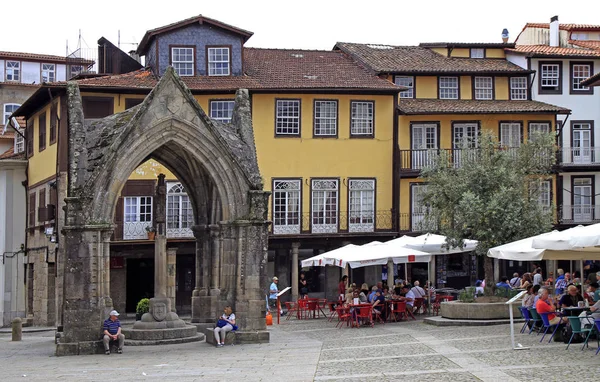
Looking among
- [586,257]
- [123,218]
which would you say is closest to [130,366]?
[586,257]

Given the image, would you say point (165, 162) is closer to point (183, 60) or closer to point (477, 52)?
point (183, 60)

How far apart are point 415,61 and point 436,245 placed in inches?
798

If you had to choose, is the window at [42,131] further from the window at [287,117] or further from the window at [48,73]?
the window at [48,73]

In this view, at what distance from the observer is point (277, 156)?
44500 mm

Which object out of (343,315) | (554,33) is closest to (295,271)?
(343,315)

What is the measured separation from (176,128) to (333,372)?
809 cm

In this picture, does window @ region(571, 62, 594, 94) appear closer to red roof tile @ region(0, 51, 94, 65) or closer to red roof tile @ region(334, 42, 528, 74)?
red roof tile @ region(334, 42, 528, 74)

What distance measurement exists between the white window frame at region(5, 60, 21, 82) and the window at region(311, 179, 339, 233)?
73.6 feet

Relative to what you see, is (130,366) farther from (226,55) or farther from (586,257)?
(226,55)

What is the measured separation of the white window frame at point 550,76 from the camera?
50.0m

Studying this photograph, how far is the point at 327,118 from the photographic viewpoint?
45.0 m

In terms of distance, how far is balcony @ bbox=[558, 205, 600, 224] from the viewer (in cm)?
4794

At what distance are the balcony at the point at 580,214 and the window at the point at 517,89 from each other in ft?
18.9

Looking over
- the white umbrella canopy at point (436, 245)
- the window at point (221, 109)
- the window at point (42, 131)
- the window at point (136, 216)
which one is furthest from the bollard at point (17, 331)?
the window at point (221, 109)
